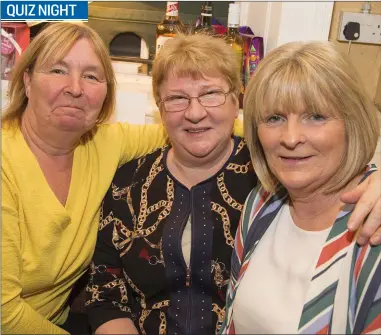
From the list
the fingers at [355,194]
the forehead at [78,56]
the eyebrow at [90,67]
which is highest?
the forehead at [78,56]

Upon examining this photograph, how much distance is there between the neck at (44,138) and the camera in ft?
4.49

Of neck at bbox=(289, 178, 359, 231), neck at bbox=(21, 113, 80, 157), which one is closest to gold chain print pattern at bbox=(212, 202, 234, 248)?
neck at bbox=(289, 178, 359, 231)

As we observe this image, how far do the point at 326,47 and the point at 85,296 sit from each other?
3.30 feet

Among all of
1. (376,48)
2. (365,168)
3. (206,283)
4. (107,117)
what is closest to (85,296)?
(206,283)

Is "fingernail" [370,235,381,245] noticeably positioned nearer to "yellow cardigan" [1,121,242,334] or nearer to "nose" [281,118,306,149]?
"nose" [281,118,306,149]

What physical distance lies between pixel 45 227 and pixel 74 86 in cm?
37

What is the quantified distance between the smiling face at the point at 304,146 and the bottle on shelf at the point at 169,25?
2.63 ft

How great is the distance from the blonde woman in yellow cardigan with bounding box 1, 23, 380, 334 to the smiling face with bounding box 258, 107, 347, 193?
0.52 metres

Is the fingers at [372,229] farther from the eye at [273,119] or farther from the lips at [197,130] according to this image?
the lips at [197,130]

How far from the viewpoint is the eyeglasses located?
1.33 metres

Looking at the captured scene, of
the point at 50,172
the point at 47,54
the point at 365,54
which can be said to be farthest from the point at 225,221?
the point at 365,54

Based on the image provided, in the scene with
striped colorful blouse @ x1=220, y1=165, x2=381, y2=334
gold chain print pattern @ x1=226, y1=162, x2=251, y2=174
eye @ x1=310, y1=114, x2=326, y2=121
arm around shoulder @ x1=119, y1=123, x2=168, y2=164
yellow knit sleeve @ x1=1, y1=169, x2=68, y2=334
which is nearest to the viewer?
striped colorful blouse @ x1=220, y1=165, x2=381, y2=334

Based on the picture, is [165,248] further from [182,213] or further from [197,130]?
[197,130]

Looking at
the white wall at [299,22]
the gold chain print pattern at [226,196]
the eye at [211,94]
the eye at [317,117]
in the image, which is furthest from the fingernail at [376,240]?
the white wall at [299,22]
